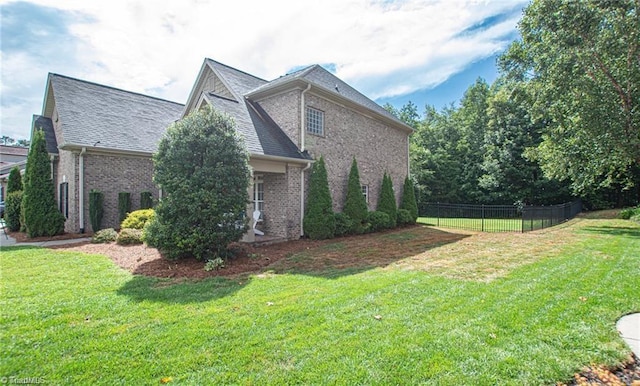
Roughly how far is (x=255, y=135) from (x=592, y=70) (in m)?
14.8

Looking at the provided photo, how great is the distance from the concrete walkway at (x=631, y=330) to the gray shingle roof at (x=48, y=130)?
18862 mm

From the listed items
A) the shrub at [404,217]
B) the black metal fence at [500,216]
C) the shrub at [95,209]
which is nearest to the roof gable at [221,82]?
the shrub at [95,209]

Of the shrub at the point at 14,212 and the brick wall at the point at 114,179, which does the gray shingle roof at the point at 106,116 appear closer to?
the brick wall at the point at 114,179

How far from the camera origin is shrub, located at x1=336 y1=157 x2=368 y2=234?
44.6 feet

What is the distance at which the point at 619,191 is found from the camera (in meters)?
27.3

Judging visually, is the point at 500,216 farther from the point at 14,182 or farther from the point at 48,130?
the point at 14,182

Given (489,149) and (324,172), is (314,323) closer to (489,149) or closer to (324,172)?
(324,172)

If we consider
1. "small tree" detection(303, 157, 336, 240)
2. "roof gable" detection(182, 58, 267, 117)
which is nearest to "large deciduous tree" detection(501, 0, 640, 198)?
"small tree" detection(303, 157, 336, 240)

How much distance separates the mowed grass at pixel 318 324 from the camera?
292cm

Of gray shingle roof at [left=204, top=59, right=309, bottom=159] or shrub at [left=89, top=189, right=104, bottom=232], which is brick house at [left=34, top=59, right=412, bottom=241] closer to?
gray shingle roof at [left=204, top=59, right=309, bottom=159]

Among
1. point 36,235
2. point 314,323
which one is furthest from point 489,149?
point 36,235

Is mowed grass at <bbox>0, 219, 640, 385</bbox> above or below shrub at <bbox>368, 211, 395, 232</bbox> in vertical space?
below

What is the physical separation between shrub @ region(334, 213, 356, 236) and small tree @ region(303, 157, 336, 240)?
16.1 inches

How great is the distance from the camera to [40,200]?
38.6 ft
